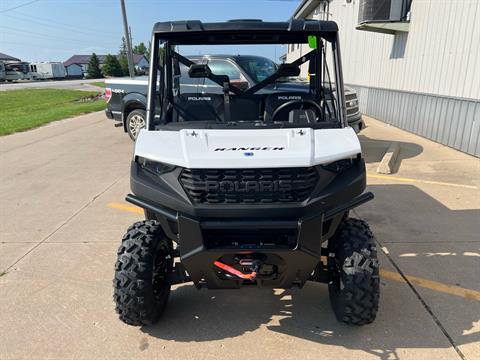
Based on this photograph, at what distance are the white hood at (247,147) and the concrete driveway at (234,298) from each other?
1298mm

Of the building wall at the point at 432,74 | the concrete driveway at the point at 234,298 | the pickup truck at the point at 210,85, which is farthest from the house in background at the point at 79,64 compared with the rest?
the concrete driveway at the point at 234,298

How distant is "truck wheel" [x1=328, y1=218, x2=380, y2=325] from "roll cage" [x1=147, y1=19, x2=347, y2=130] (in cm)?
88

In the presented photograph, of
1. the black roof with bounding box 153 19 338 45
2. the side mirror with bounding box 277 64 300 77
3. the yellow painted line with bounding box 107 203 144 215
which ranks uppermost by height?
the black roof with bounding box 153 19 338 45

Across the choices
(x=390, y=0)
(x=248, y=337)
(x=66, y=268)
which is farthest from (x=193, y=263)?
(x=390, y=0)

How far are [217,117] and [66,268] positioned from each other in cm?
204

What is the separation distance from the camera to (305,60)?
11.6 feet

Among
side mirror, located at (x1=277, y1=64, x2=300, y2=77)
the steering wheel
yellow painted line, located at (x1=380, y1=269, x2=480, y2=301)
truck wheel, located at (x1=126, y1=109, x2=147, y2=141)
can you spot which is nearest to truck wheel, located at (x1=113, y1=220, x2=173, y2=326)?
the steering wheel

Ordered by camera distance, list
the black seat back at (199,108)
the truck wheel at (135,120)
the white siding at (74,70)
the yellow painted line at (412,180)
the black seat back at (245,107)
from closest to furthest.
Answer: the black seat back at (199,108), the black seat back at (245,107), the yellow painted line at (412,180), the truck wheel at (135,120), the white siding at (74,70)

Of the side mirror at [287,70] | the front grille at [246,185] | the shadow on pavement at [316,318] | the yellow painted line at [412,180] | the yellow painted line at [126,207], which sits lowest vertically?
the yellow painted line at [126,207]

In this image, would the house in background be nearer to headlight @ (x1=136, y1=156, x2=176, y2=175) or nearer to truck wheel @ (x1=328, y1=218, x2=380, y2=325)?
headlight @ (x1=136, y1=156, x2=176, y2=175)

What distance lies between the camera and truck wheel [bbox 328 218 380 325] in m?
2.71

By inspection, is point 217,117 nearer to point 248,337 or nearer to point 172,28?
point 172,28

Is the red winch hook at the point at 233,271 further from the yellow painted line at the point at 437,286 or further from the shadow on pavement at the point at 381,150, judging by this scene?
the shadow on pavement at the point at 381,150

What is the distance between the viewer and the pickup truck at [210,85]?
4.02 meters
